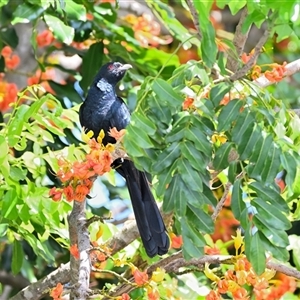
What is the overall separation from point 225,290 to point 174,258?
32 cm

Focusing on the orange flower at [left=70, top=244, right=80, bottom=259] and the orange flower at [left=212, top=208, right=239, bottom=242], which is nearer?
the orange flower at [left=70, top=244, right=80, bottom=259]

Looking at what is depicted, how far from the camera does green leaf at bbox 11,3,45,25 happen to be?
3.28 meters

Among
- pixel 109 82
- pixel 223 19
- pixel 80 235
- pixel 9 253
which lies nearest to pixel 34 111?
pixel 80 235

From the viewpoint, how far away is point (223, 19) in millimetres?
5746

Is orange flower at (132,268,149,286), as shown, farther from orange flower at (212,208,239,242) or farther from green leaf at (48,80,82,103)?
orange flower at (212,208,239,242)

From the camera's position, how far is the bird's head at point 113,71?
3438 millimetres

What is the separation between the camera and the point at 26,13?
331 centimetres

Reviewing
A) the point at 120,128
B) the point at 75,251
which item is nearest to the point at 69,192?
the point at 75,251

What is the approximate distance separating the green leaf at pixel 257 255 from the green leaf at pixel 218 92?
1.13ft

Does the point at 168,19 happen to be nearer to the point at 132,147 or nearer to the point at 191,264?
the point at 191,264

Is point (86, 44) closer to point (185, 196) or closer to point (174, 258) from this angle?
point (174, 258)

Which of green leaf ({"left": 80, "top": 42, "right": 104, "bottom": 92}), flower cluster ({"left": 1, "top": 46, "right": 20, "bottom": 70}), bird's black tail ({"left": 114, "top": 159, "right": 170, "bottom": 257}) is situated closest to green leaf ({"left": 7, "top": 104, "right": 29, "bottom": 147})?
bird's black tail ({"left": 114, "top": 159, "right": 170, "bottom": 257})

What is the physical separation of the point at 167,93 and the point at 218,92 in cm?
14

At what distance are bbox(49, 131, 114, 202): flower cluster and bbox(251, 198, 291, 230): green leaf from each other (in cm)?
45
